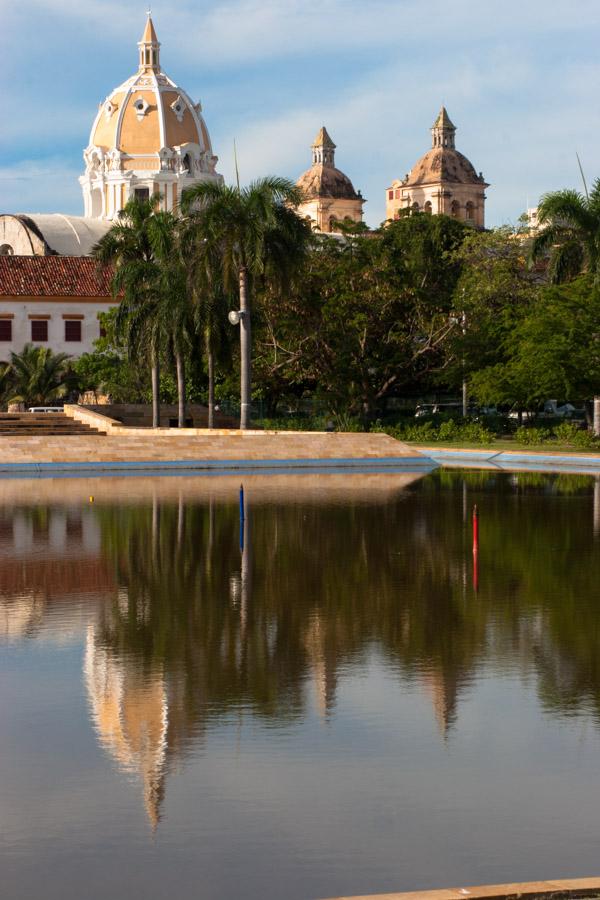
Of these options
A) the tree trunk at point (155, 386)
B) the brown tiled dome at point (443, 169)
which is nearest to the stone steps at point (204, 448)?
the tree trunk at point (155, 386)

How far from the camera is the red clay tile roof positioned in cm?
7781

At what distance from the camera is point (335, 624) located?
42.2ft

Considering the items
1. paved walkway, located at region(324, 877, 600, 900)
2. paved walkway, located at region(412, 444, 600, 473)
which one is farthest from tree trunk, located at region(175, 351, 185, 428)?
paved walkway, located at region(324, 877, 600, 900)

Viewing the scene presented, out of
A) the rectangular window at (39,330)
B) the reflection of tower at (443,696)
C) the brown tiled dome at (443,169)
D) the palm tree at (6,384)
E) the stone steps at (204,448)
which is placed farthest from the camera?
the brown tiled dome at (443,169)

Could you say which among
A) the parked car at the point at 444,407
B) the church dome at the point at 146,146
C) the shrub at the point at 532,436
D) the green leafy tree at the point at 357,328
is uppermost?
the church dome at the point at 146,146

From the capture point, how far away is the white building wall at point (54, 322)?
77750mm

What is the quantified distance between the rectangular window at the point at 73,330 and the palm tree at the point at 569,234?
35321 millimetres

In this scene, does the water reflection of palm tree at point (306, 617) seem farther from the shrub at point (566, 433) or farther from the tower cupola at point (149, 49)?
the tower cupola at point (149, 49)

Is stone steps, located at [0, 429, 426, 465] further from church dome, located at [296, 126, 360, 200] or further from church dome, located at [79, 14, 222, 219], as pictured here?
church dome, located at [296, 126, 360, 200]

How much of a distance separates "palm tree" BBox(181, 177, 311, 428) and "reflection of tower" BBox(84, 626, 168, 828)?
109 ft

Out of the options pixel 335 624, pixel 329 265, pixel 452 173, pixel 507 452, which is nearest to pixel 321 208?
pixel 452 173

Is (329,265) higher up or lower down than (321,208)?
lower down

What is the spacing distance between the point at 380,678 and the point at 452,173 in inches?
6599

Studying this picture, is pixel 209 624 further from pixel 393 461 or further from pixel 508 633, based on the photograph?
pixel 393 461
